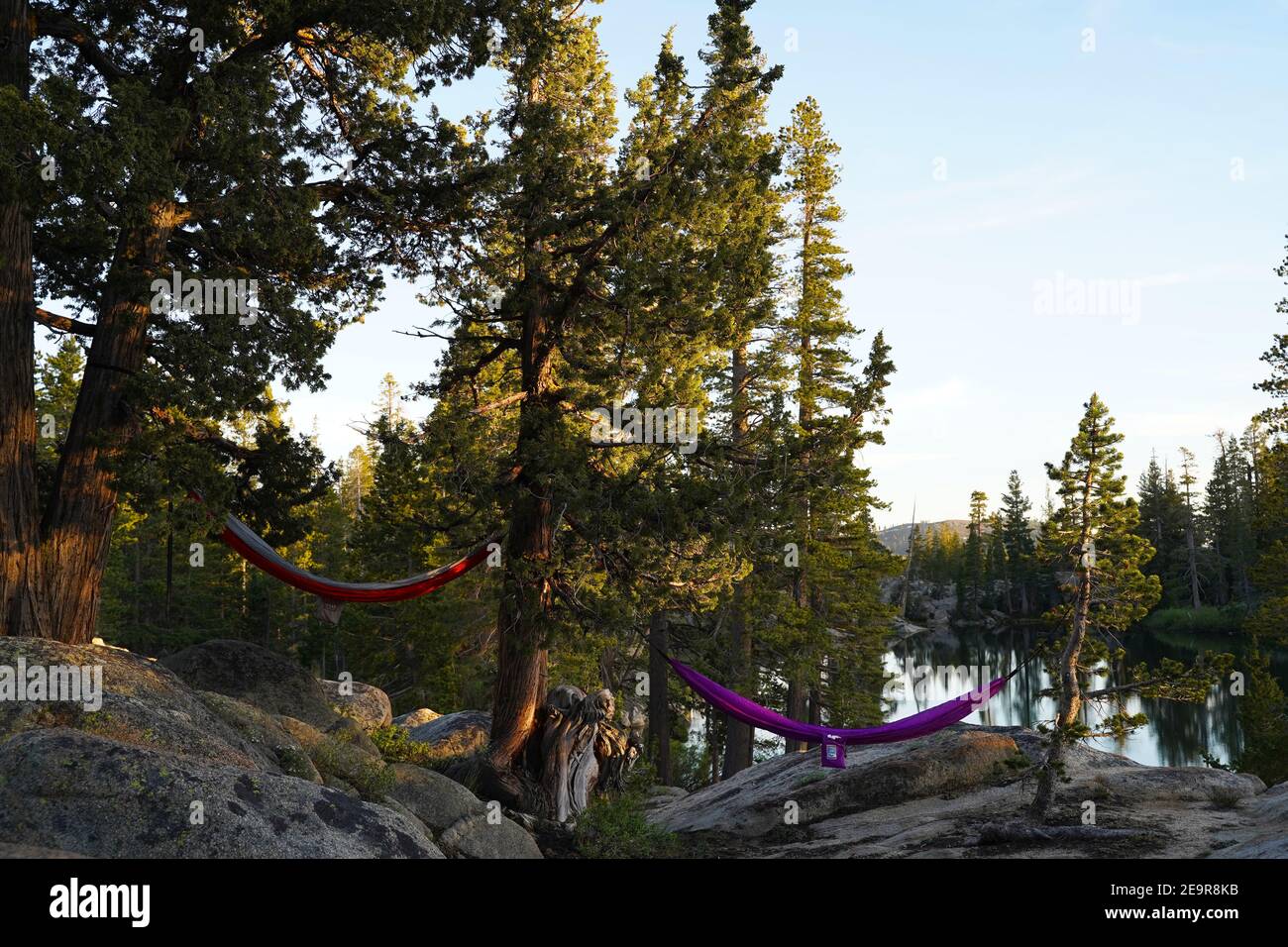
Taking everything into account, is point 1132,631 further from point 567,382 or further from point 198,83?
point 198,83

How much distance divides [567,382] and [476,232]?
2161mm

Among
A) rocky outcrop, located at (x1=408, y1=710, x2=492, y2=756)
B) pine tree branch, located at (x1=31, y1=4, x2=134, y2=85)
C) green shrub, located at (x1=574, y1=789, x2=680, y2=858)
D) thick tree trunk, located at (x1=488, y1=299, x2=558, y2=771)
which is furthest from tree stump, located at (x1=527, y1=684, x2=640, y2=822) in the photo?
pine tree branch, located at (x1=31, y1=4, x2=134, y2=85)

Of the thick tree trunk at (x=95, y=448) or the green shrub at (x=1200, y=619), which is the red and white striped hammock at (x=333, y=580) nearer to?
the thick tree trunk at (x=95, y=448)

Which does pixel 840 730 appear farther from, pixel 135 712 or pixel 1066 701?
pixel 135 712

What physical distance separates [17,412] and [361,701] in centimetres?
748

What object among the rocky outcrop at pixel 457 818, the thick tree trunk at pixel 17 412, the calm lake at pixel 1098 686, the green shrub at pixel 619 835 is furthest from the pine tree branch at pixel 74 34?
the calm lake at pixel 1098 686

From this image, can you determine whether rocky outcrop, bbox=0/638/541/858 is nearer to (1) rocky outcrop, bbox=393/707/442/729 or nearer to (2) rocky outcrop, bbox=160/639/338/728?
(2) rocky outcrop, bbox=160/639/338/728

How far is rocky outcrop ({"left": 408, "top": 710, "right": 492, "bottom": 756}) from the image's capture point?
46.2 ft

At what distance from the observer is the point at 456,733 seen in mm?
14648

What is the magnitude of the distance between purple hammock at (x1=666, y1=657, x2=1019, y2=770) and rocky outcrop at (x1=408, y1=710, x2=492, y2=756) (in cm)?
394

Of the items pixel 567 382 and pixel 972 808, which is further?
pixel 567 382
